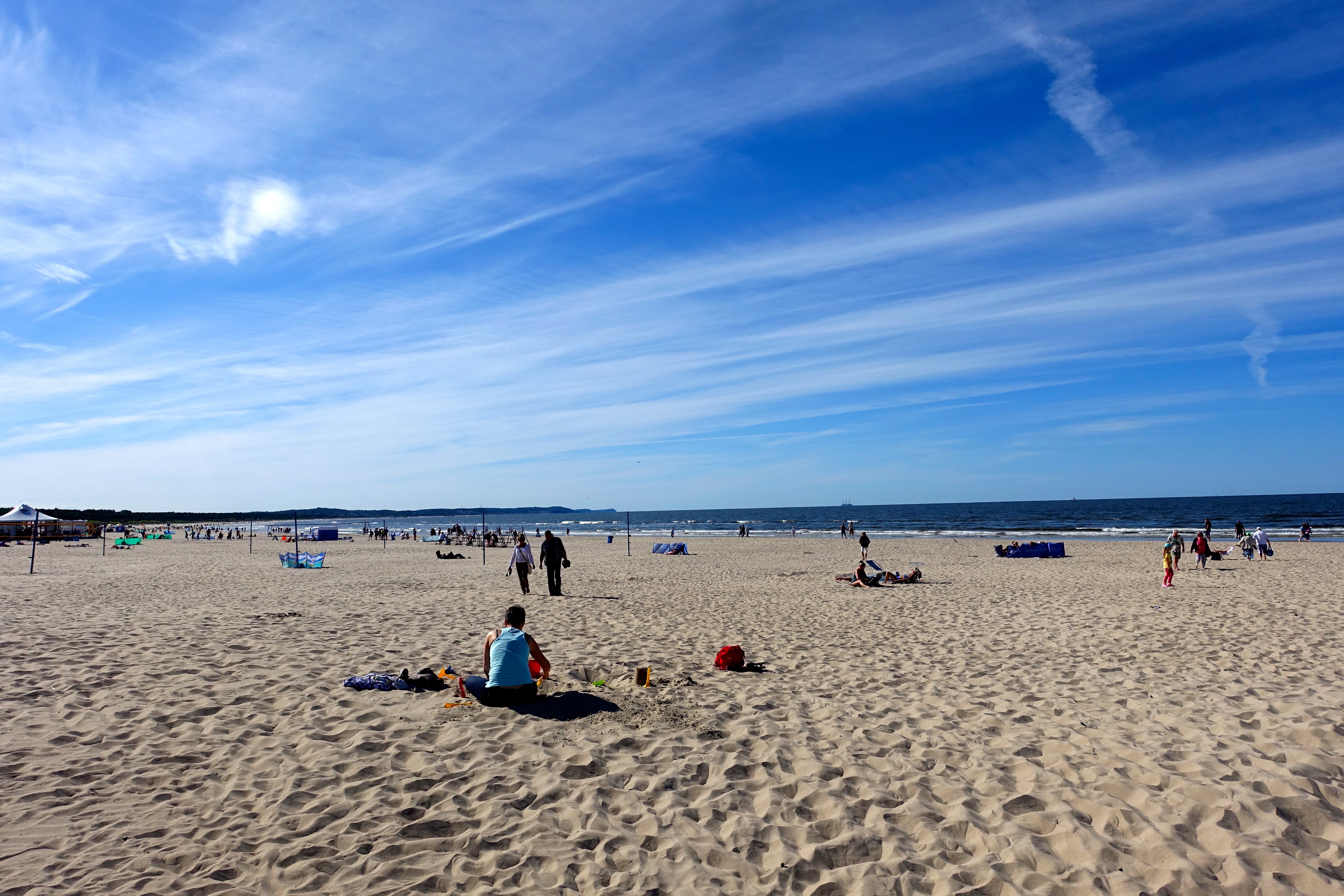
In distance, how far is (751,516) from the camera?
126688 millimetres

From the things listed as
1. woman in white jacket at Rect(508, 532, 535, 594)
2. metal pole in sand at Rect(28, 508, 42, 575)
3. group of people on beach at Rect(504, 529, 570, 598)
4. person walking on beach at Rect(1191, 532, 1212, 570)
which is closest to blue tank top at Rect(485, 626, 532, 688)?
group of people on beach at Rect(504, 529, 570, 598)

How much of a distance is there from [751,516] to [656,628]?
116979 mm

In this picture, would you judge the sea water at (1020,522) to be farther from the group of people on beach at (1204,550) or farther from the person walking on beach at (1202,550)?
the person walking on beach at (1202,550)

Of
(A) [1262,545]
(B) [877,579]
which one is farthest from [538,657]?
(A) [1262,545]

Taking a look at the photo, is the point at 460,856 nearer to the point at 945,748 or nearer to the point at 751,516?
the point at 945,748

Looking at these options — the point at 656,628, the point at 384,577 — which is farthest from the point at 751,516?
the point at 656,628

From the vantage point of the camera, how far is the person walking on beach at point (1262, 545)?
23.0 metres

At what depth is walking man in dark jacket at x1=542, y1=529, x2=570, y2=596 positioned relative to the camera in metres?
15.1

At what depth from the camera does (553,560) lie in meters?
15.1

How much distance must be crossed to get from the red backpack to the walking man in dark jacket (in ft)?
24.2

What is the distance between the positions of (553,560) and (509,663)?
869 centimetres

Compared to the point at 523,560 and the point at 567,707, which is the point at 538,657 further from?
the point at 523,560

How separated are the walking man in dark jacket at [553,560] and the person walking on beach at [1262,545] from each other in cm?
2232

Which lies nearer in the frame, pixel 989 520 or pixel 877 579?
pixel 877 579
